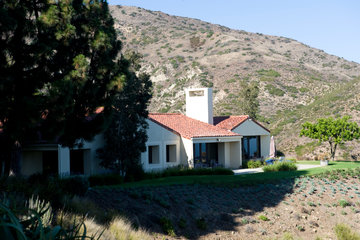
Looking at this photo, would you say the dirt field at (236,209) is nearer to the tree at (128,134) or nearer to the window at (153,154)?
the tree at (128,134)

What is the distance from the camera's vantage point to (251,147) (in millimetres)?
35031


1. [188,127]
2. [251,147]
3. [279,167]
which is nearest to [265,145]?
[251,147]

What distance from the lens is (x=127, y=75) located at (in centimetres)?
1798

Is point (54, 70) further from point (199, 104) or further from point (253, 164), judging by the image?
point (253, 164)

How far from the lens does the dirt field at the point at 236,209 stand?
45.8 ft

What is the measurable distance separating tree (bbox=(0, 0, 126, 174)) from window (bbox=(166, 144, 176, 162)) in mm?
11753

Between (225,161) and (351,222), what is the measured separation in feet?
44.7

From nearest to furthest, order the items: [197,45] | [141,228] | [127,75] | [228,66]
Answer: [141,228] → [127,75] → [228,66] → [197,45]

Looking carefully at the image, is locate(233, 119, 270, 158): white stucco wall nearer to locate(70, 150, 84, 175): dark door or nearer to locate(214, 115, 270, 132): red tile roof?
locate(214, 115, 270, 132): red tile roof

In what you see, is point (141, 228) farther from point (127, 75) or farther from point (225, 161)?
point (225, 161)

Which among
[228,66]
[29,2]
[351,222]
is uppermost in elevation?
[228,66]

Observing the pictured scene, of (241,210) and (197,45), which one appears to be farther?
(197,45)

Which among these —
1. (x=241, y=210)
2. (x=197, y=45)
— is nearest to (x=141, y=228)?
(x=241, y=210)

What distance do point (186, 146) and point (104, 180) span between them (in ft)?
32.0
